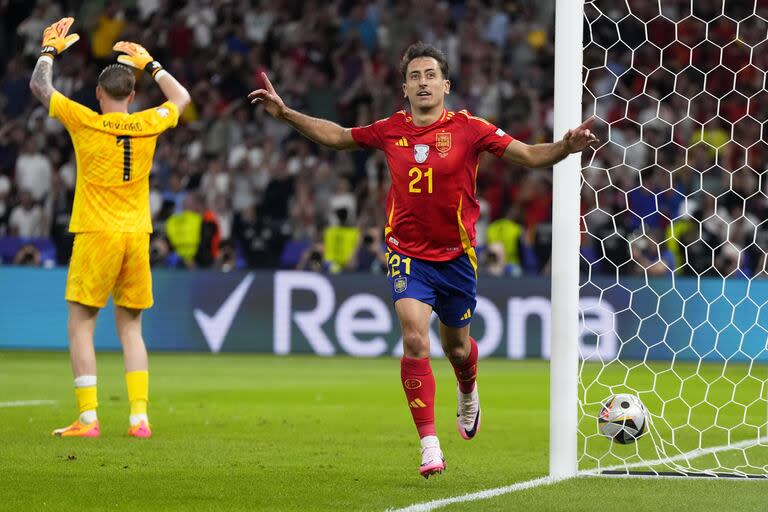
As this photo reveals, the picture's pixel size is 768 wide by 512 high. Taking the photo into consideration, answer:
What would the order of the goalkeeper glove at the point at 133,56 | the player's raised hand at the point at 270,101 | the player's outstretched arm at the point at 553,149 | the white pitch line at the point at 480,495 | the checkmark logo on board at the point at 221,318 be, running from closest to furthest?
1. the white pitch line at the point at 480,495
2. the player's outstretched arm at the point at 553,149
3. the player's raised hand at the point at 270,101
4. the goalkeeper glove at the point at 133,56
5. the checkmark logo on board at the point at 221,318

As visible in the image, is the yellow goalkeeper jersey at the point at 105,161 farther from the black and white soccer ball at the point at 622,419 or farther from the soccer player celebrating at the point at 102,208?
the black and white soccer ball at the point at 622,419

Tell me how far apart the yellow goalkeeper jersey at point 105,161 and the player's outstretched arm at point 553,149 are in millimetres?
2779

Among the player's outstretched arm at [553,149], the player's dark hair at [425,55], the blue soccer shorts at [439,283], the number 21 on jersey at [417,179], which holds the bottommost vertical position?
the blue soccer shorts at [439,283]

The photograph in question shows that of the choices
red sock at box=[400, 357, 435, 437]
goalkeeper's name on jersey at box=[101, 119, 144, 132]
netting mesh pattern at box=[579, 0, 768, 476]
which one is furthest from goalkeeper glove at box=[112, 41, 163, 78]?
netting mesh pattern at box=[579, 0, 768, 476]

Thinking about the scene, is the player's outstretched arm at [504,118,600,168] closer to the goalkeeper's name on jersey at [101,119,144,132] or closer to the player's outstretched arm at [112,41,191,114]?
the goalkeeper's name on jersey at [101,119,144,132]

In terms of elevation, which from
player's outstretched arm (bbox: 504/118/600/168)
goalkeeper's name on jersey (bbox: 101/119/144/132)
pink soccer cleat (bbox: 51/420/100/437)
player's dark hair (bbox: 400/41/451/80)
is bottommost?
pink soccer cleat (bbox: 51/420/100/437)

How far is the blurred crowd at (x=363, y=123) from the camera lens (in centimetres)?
1672

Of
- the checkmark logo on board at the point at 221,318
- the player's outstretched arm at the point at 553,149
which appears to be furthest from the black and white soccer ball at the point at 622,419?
the checkmark logo on board at the point at 221,318

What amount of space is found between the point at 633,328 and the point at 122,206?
8.90 meters

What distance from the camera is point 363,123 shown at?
1961 cm

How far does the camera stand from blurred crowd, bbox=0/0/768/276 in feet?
54.9

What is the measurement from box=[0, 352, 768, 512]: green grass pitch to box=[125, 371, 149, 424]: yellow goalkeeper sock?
0.18m

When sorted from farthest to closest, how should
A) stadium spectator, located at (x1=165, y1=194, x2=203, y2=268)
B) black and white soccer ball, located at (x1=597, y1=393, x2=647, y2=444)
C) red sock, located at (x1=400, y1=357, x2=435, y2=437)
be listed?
stadium spectator, located at (x1=165, y1=194, x2=203, y2=268), black and white soccer ball, located at (x1=597, y1=393, x2=647, y2=444), red sock, located at (x1=400, y1=357, x2=435, y2=437)

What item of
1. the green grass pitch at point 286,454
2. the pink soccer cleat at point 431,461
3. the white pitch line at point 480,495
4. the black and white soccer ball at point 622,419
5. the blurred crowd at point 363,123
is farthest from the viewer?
the blurred crowd at point 363,123
